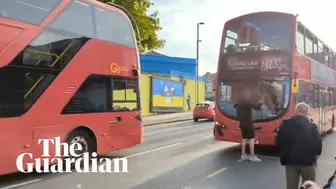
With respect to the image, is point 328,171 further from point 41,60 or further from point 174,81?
point 174,81

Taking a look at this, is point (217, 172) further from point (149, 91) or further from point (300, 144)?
point (149, 91)

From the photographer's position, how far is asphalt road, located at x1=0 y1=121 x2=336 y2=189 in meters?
7.77

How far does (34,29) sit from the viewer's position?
26.4 feet

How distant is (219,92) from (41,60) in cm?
596

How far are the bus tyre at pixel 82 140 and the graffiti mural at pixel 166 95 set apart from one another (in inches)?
898

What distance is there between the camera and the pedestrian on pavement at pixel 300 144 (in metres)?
5.63

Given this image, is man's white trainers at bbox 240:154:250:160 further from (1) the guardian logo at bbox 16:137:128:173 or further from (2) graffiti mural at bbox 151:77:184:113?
(2) graffiti mural at bbox 151:77:184:113

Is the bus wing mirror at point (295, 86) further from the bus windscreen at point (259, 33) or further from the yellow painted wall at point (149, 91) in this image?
the yellow painted wall at point (149, 91)

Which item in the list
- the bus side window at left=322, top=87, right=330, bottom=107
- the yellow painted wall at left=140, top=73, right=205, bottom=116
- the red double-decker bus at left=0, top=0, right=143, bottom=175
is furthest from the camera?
the yellow painted wall at left=140, top=73, right=205, bottom=116

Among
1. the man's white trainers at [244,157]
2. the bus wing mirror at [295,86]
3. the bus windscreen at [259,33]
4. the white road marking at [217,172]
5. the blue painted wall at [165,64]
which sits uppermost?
the blue painted wall at [165,64]

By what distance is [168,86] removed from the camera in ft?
117

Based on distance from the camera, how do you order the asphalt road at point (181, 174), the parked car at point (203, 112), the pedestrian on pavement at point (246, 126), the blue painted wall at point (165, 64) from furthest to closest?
1. the blue painted wall at point (165, 64)
2. the parked car at point (203, 112)
3. the pedestrian on pavement at point (246, 126)
4. the asphalt road at point (181, 174)

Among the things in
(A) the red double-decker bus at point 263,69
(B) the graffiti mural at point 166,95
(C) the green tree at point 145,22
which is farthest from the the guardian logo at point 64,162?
(B) the graffiti mural at point 166,95

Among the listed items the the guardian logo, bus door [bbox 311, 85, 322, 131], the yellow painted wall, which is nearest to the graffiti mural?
the yellow painted wall
